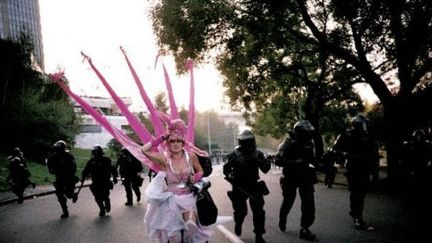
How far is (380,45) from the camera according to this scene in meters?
17.9

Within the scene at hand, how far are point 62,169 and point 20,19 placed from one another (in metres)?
114

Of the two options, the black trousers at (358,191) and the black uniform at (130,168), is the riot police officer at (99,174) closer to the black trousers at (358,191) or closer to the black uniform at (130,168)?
the black uniform at (130,168)

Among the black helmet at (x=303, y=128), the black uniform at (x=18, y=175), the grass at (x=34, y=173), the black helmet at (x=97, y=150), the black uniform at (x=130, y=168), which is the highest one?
the black helmet at (x=303, y=128)

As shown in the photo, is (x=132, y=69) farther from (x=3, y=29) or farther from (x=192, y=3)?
(x=3, y=29)

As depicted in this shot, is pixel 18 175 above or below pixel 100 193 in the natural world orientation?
below

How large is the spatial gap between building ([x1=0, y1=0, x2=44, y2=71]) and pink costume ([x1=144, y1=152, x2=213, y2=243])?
352 ft

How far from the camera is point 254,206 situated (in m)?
7.14

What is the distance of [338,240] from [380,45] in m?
12.7

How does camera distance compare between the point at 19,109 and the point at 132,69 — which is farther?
the point at 19,109

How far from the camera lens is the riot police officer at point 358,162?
788 cm

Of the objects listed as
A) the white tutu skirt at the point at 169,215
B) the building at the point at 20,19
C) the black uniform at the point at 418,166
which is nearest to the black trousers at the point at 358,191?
the white tutu skirt at the point at 169,215

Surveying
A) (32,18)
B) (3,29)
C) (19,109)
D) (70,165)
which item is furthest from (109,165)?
(32,18)

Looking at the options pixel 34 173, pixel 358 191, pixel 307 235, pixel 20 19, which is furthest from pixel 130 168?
pixel 20 19

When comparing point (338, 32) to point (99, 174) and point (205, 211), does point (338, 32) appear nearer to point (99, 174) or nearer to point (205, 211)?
point (99, 174)
